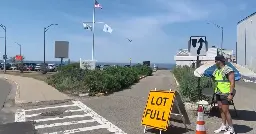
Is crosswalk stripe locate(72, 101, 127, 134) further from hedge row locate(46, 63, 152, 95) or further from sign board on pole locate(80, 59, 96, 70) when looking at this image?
sign board on pole locate(80, 59, 96, 70)

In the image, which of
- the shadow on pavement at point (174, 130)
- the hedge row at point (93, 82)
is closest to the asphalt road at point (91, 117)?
the shadow on pavement at point (174, 130)

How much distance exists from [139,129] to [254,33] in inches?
1726

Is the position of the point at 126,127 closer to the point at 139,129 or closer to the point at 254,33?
the point at 139,129

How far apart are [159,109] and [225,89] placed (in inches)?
64.8

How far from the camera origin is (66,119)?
1139cm

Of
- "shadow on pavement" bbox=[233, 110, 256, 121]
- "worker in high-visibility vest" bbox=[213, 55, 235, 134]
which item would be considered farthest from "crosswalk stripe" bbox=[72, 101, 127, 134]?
"shadow on pavement" bbox=[233, 110, 256, 121]

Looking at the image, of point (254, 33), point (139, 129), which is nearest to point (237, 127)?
point (139, 129)

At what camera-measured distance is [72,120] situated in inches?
441

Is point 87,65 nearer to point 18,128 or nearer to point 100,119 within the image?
point 100,119

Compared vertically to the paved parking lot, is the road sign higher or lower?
higher

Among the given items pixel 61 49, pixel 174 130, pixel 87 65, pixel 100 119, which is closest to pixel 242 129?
pixel 174 130

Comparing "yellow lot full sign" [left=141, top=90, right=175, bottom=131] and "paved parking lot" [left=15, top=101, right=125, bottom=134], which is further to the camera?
"paved parking lot" [left=15, top=101, right=125, bottom=134]

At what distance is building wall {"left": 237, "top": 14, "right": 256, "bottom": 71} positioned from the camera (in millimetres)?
50188

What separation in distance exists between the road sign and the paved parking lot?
3338mm
